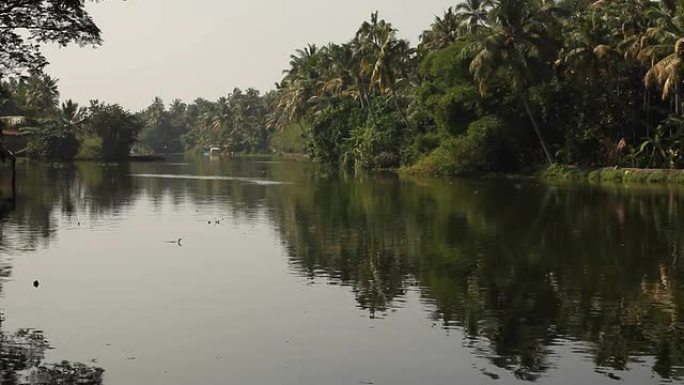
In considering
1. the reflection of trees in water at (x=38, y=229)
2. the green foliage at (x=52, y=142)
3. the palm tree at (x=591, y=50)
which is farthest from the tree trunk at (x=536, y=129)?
the green foliage at (x=52, y=142)

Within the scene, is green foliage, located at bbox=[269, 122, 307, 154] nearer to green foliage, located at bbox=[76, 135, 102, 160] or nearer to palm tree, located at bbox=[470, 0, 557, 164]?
green foliage, located at bbox=[76, 135, 102, 160]

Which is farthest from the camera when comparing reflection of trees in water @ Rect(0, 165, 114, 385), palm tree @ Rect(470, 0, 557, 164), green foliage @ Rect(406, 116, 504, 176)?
green foliage @ Rect(406, 116, 504, 176)

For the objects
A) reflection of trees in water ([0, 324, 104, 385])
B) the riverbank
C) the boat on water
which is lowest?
reflection of trees in water ([0, 324, 104, 385])

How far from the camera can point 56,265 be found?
2169cm

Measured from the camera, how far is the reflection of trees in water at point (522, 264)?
14.1 meters

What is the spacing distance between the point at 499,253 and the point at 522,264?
1.88 m

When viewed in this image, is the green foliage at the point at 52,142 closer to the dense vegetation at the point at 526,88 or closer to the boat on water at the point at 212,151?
the dense vegetation at the point at 526,88

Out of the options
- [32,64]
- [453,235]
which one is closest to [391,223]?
[453,235]

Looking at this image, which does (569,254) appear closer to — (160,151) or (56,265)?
(56,265)

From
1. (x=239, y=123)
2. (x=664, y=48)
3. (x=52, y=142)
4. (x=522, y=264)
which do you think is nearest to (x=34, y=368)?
(x=522, y=264)

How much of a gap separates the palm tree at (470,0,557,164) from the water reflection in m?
11.4

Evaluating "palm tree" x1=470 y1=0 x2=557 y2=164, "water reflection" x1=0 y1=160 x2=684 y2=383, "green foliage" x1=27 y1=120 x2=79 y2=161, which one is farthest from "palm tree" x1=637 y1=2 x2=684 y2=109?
"green foliage" x1=27 y1=120 x2=79 y2=161

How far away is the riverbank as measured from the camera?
5106 cm

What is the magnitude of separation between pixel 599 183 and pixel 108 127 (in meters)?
70.7
